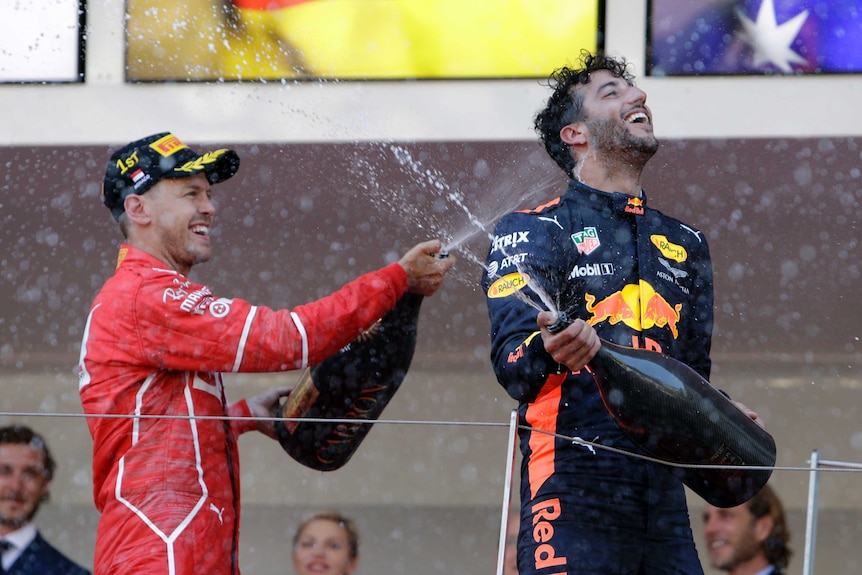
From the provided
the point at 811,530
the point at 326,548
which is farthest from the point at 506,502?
the point at 326,548

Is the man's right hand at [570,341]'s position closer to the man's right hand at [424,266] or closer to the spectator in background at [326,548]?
the man's right hand at [424,266]

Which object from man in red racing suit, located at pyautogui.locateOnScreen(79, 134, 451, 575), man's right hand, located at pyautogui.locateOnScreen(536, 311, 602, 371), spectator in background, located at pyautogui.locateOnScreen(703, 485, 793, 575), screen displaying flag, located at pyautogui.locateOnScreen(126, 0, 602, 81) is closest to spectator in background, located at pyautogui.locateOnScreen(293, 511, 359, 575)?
spectator in background, located at pyautogui.locateOnScreen(703, 485, 793, 575)

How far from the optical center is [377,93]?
385 centimetres

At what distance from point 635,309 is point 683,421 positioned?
0.74 feet

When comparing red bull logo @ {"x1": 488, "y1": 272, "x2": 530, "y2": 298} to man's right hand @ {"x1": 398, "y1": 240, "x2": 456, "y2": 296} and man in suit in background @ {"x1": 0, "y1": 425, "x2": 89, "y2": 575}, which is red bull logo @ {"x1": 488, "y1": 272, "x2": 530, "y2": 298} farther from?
man in suit in background @ {"x1": 0, "y1": 425, "x2": 89, "y2": 575}

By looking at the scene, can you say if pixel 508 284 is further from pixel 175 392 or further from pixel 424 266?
pixel 175 392

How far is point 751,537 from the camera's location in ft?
12.5

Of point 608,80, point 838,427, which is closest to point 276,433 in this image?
point 608,80

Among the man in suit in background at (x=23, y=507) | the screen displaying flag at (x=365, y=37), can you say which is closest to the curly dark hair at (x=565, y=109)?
the screen displaying flag at (x=365, y=37)

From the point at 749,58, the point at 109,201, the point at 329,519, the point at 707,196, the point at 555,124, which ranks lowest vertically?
the point at 329,519

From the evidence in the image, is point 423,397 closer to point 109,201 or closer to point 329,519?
point 329,519

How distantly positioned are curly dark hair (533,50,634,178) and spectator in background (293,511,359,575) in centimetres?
163

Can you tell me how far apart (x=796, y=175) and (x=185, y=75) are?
1981 millimetres

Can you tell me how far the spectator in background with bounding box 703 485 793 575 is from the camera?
146 inches
